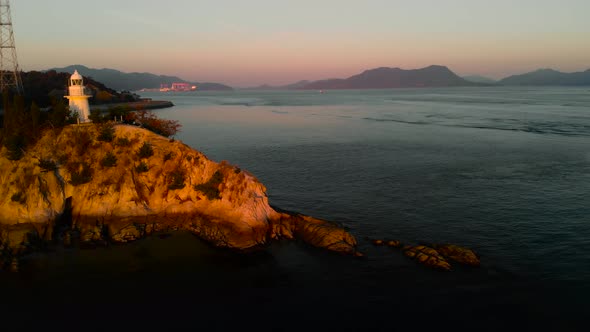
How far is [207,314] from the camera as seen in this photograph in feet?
86.2

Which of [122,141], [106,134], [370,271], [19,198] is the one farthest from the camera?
[122,141]

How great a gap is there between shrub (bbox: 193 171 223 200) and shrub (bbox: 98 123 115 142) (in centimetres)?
1085

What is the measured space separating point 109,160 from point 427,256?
1281 inches

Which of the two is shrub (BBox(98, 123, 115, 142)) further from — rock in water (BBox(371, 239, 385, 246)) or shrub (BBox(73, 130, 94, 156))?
rock in water (BBox(371, 239, 385, 246))

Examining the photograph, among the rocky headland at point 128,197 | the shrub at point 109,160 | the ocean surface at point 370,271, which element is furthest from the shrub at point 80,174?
the ocean surface at point 370,271

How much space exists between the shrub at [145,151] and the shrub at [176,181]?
343 cm

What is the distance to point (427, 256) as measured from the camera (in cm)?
3244

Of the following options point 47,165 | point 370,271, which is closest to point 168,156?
point 47,165

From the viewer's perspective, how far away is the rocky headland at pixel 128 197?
36.3m

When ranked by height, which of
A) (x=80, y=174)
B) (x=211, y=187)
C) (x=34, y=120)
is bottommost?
(x=211, y=187)

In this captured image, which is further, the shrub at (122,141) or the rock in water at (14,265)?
the shrub at (122,141)

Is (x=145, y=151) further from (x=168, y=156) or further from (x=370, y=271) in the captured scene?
(x=370, y=271)

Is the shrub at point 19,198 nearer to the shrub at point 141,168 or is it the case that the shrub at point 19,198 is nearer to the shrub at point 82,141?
the shrub at point 82,141

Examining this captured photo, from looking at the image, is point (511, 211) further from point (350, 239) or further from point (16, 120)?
point (16, 120)
